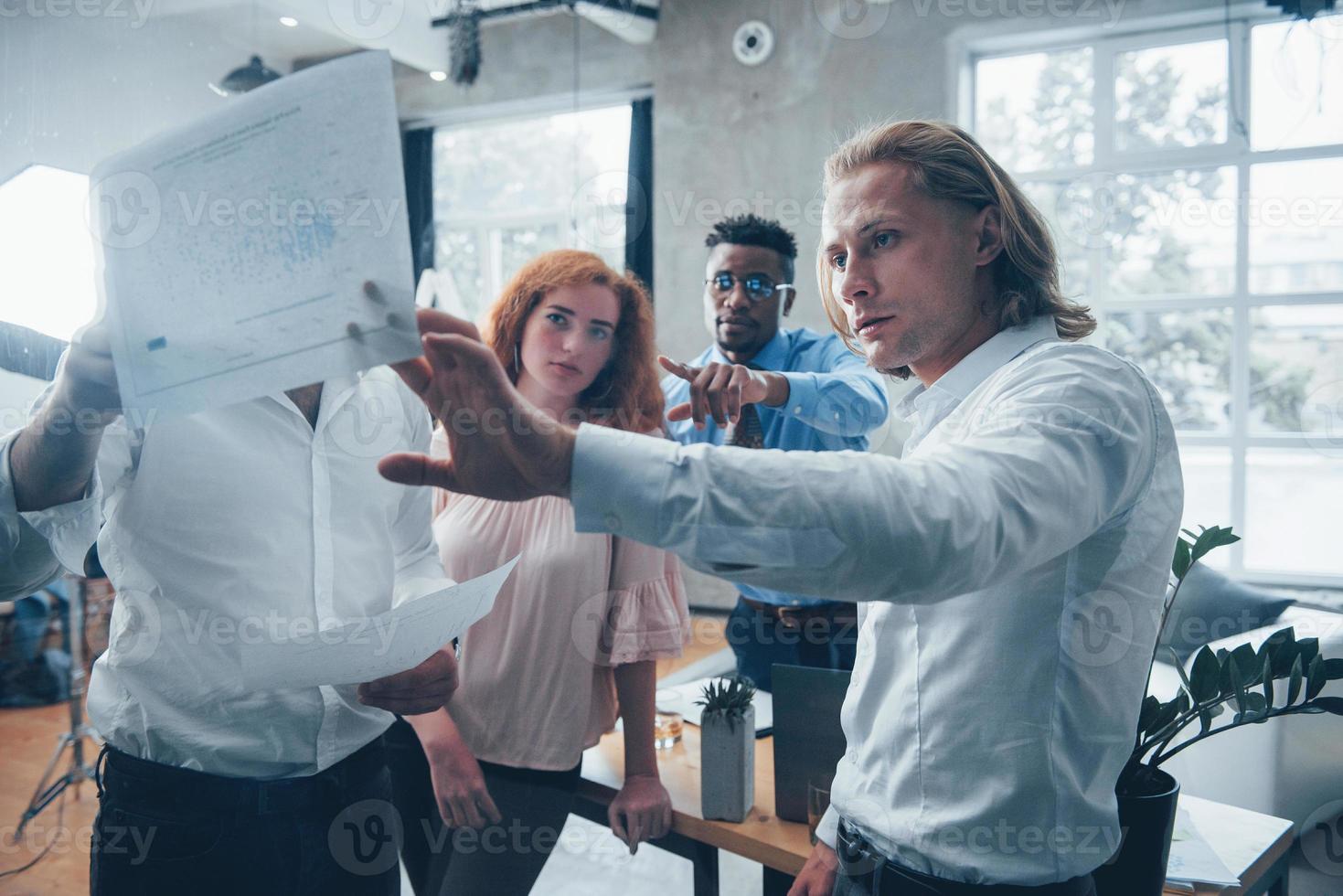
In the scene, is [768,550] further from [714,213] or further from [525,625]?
[714,213]

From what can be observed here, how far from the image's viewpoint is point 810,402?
194 cm

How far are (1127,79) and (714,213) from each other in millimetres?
2284

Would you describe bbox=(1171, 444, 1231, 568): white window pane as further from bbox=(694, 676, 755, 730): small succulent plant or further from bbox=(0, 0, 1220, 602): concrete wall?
bbox=(694, 676, 755, 730): small succulent plant

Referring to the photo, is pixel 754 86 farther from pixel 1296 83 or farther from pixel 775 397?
pixel 775 397

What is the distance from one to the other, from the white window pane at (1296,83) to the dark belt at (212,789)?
504 centimetres

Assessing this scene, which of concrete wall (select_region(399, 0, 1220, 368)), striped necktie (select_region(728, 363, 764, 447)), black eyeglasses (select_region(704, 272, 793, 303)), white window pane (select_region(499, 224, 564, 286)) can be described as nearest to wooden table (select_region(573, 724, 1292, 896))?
striped necktie (select_region(728, 363, 764, 447))

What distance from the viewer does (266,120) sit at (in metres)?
0.62

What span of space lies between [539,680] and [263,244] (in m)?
1.00

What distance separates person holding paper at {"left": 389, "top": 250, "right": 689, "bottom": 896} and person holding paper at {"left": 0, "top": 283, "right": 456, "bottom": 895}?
32cm

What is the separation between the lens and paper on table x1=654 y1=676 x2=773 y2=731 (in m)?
1.75

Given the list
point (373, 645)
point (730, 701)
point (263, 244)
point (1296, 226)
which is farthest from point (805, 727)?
point (1296, 226)

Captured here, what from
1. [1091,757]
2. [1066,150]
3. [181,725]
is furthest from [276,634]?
[1066,150]

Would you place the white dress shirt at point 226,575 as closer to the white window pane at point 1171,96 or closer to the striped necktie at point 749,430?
the striped necktie at point 749,430

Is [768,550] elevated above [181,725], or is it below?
above
